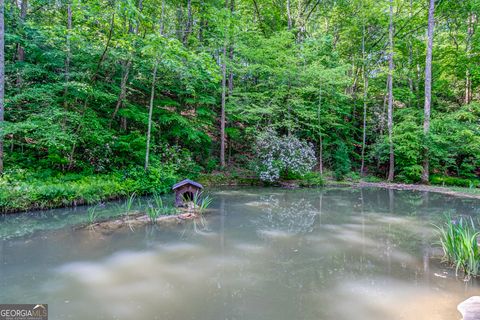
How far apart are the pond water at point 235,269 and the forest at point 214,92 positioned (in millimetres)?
3485

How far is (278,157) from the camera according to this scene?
1322cm

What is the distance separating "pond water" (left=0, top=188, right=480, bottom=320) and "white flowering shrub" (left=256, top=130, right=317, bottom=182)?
5.79 meters

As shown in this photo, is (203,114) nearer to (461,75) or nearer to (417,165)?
(417,165)

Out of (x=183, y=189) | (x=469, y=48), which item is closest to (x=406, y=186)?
(x=469, y=48)

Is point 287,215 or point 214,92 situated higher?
point 214,92

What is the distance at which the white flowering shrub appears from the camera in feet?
42.1

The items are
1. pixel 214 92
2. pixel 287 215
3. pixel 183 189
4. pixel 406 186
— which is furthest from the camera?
pixel 214 92

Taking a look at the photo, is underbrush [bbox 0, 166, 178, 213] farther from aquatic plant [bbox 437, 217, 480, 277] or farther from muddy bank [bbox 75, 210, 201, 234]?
aquatic plant [bbox 437, 217, 480, 277]

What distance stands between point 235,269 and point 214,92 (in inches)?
483

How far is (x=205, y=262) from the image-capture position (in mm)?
4199

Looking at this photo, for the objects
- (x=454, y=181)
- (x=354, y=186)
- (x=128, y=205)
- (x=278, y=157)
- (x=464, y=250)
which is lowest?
(x=354, y=186)

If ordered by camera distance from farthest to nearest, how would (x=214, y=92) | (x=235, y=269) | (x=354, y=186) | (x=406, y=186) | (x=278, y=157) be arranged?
(x=214, y=92)
(x=354, y=186)
(x=406, y=186)
(x=278, y=157)
(x=235, y=269)

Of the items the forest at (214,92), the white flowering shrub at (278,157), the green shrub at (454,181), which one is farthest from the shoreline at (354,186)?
the green shrub at (454,181)

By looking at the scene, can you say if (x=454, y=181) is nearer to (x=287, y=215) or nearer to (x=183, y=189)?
(x=287, y=215)
